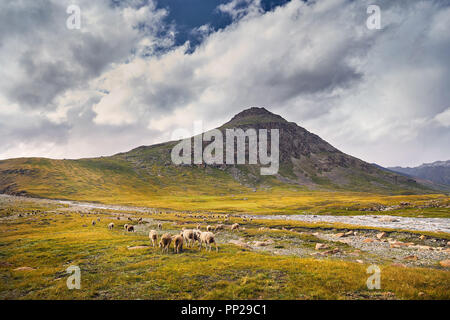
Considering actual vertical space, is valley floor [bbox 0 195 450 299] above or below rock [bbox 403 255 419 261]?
above

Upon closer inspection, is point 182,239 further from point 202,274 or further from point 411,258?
point 411,258

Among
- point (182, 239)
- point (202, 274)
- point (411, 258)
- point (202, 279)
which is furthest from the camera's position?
point (182, 239)

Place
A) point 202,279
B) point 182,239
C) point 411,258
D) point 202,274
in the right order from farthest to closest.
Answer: point 182,239, point 411,258, point 202,274, point 202,279

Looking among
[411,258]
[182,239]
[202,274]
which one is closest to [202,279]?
[202,274]

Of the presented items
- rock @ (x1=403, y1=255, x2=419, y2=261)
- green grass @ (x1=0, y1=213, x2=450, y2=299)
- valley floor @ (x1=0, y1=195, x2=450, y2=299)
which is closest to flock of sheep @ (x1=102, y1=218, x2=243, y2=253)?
valley floor @ (x1=0, y1=195, x2=450, y2=299)

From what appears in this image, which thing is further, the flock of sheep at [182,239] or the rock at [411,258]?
the flock of sheep at [182,239]

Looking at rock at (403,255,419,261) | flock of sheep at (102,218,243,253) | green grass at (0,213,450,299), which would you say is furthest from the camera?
flock of sheep at (102,218,243,253)

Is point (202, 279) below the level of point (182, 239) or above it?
above

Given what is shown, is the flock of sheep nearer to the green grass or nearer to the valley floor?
the valley floor

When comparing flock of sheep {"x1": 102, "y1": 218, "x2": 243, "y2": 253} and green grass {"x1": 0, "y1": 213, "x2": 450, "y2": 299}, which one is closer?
green grass {"x1": 0, "y1": 213, "x2": 450, "y2": 299}

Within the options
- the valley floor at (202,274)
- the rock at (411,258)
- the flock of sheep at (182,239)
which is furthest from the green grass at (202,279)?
the rock at (411,258)

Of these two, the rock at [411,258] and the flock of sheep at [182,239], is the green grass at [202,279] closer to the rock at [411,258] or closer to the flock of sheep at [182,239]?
the flock of sheep at [182,239]
